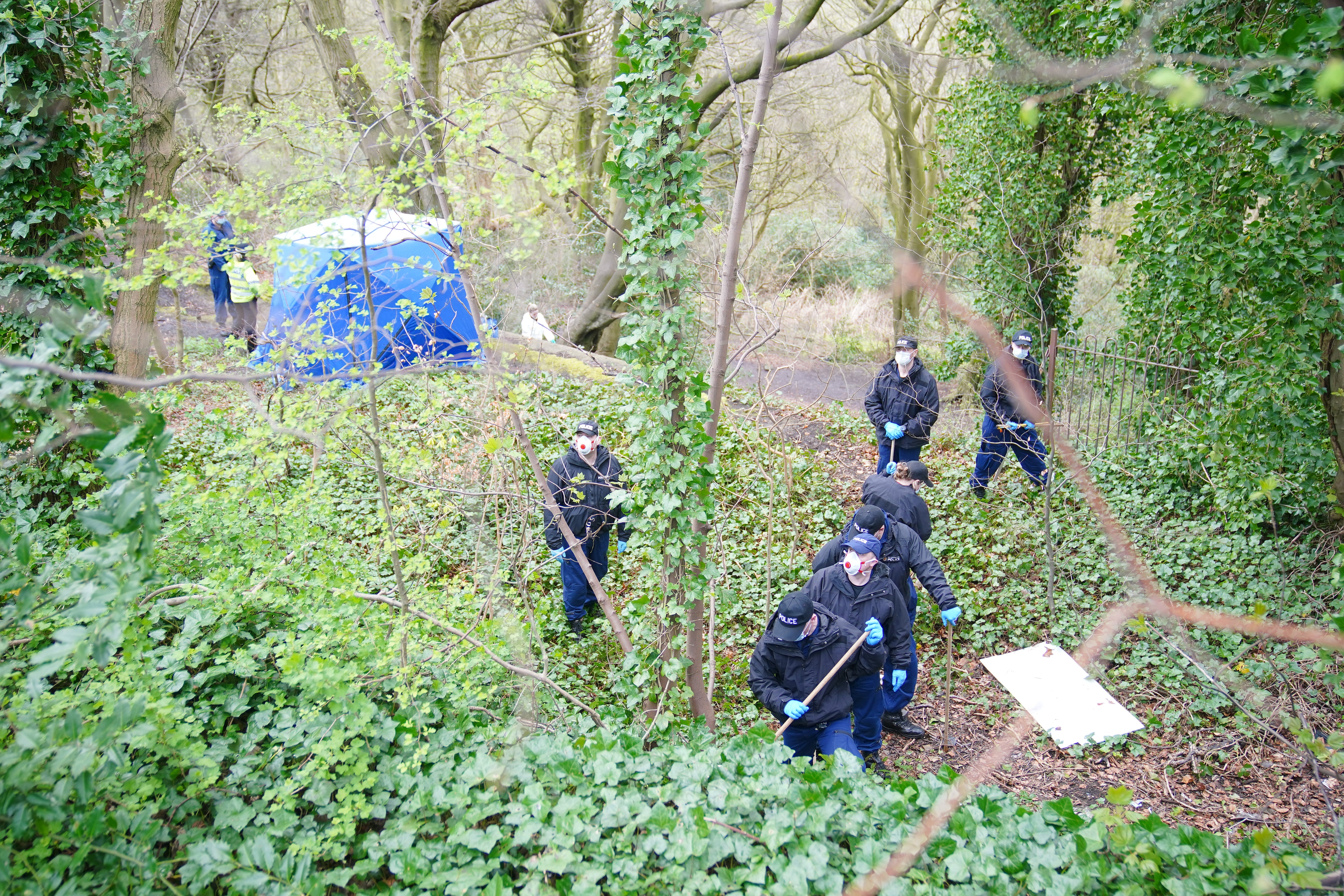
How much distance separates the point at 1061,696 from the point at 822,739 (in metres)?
2.03

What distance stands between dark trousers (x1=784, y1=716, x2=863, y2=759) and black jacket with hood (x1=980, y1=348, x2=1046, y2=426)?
154 inches

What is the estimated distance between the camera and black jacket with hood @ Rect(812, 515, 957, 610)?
205 inches

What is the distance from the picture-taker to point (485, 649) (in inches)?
155

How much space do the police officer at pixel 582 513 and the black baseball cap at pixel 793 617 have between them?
1.63 metres

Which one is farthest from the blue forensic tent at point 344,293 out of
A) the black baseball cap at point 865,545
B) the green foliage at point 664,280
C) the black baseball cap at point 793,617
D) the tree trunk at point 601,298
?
the tree trunk at point 601,298

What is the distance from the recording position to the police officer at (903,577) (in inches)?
203

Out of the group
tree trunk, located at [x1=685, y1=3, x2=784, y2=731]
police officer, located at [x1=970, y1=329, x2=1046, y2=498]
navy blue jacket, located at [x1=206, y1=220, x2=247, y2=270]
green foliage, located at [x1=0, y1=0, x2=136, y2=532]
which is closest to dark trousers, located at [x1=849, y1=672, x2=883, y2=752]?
tree trunk, located at [x1=685, y1=3, x2=784, y2=731]

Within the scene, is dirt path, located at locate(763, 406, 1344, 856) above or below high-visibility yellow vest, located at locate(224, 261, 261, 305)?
below

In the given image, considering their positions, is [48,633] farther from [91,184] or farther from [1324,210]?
[1324,210]

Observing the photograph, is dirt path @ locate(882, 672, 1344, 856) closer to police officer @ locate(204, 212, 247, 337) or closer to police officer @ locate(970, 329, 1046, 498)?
police officer @ locate(970, 329, 1046, 498)

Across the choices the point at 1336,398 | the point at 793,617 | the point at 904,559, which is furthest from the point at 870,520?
the point at 1336,398

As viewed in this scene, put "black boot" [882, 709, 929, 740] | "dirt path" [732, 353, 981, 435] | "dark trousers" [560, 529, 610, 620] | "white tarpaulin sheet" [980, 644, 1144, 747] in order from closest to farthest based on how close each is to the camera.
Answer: "white tarpaulin sheet" [980, 644, 1144, 747] < "black boot" [882, 709, 929, 740] < "dark trousers" [560, 529, 610, 620] < "dirt path" [732, 353, 981, 435]

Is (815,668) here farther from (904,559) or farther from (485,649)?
(485,649)

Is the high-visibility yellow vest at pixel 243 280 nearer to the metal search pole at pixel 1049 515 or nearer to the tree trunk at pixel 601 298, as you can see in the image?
the metal search pole at pixel 1049 515
